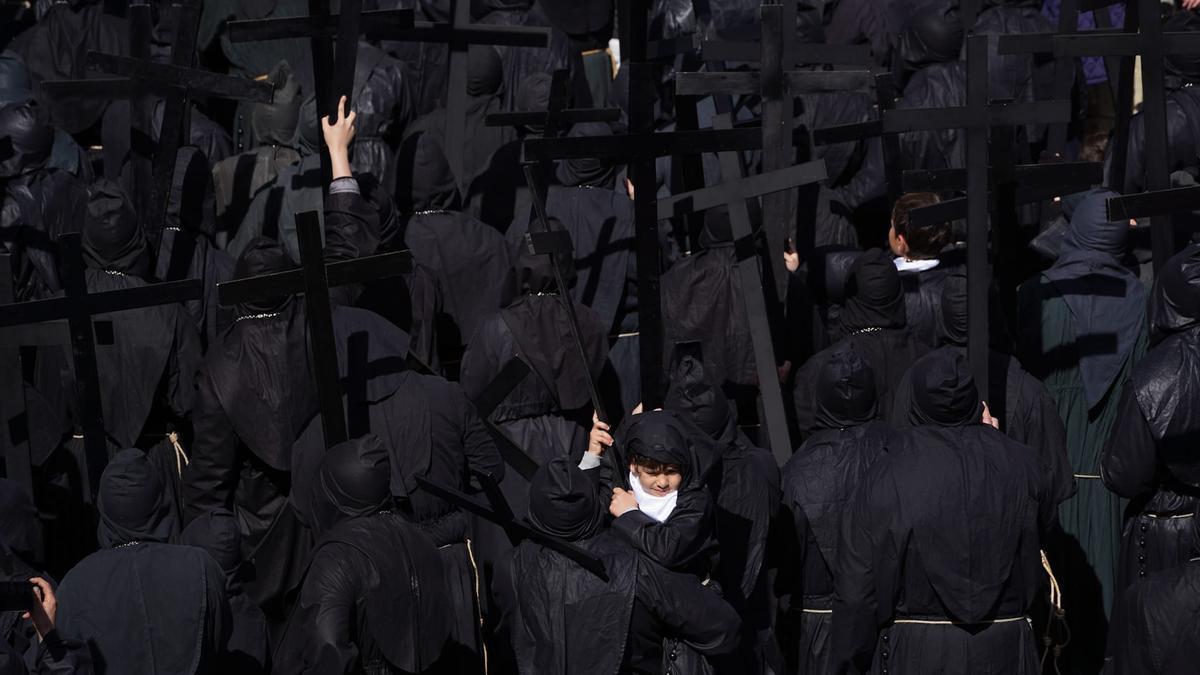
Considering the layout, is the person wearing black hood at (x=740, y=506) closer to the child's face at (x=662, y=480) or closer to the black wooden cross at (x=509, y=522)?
the child's face at (x=662, y=480)

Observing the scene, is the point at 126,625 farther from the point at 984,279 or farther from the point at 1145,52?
the point at 1145,52

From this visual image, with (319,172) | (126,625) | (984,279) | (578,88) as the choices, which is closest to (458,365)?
(319,172)

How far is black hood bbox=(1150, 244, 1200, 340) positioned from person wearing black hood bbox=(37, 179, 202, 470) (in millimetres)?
4447

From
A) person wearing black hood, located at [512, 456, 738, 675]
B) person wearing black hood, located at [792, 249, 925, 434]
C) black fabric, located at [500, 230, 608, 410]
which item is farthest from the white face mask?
person wearing black hood, located at [792, 249, 925, 434]

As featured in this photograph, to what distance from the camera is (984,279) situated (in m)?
9.36

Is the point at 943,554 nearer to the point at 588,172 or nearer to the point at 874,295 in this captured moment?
the point at 874,295

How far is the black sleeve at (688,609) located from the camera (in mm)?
7465

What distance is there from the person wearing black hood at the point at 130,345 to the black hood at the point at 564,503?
2.93m

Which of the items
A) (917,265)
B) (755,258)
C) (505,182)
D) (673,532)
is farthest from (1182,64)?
(673,532)

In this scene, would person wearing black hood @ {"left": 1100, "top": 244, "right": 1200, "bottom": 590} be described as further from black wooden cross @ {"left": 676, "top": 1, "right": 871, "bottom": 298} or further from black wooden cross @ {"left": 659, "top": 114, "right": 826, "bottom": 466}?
black wooden cross @ {"left": 676, "top": 1, "right": 871, "bottom": 298}

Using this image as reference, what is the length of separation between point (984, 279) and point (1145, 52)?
1423 mm

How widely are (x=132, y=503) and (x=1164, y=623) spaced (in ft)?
12.9

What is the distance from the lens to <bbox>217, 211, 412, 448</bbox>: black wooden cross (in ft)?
27.8

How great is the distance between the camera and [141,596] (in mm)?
7672
